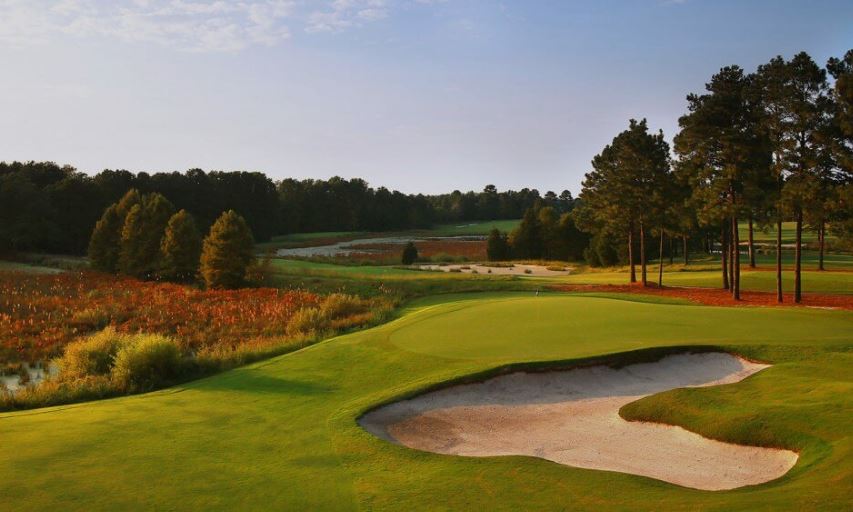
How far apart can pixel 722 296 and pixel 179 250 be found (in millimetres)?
39140

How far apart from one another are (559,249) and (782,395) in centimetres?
6928

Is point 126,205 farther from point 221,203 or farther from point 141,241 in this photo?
point 221,203

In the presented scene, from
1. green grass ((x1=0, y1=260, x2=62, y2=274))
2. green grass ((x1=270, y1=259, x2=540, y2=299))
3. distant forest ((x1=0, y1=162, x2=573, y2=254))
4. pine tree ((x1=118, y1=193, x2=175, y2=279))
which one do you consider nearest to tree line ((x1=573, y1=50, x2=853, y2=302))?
green grass ((x1=270, y1=259, x2=540, y2=299))

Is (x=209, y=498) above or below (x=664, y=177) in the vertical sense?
below

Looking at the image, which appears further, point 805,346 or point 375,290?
point 375,290

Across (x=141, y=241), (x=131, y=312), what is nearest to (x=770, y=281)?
(x=131, y=312)

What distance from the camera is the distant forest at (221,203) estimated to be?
6975 centimetres

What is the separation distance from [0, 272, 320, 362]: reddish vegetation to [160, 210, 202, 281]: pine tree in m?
3.41

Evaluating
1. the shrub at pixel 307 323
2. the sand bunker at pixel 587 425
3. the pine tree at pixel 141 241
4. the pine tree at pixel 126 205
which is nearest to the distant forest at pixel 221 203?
the pine tree at pixel 126 205

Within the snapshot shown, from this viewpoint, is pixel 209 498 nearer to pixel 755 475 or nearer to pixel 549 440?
pixel 549 440

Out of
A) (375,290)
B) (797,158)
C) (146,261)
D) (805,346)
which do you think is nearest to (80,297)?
(146,261)

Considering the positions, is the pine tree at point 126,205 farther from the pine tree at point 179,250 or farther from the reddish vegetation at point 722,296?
the reddish vegetation at point 722,296

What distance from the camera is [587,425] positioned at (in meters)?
12.2

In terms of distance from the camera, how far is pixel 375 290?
3712 centimetres
